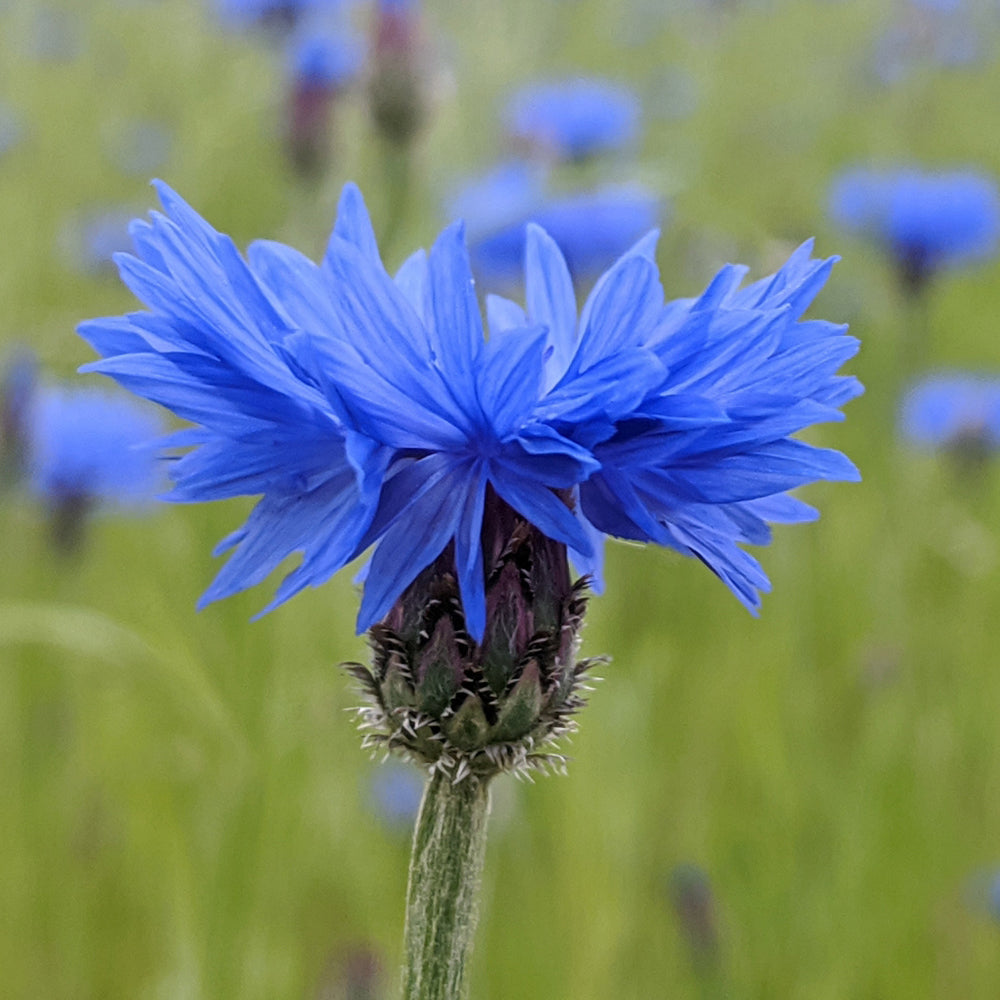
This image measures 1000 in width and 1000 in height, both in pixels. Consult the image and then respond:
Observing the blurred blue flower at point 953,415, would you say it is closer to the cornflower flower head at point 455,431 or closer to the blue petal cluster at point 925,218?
the blue petal cluster at point 925,218

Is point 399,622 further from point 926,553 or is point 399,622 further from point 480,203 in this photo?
point 926,553

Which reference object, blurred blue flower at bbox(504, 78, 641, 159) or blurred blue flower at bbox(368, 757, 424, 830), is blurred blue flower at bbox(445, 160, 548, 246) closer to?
blurred blue flower at bbox(504, 78, 641, 159)

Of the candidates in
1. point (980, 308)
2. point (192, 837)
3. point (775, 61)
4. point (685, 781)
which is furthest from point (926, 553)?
point (775, 61)

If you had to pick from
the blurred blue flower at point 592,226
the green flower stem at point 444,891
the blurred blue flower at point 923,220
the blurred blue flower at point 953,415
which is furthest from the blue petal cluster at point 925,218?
the green flower stem at point 444,891

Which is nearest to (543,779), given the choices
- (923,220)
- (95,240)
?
(923,220)

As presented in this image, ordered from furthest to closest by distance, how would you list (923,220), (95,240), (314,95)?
(95,240) < (923,220) < (314,95)

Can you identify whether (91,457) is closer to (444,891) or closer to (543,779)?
(543,779)
